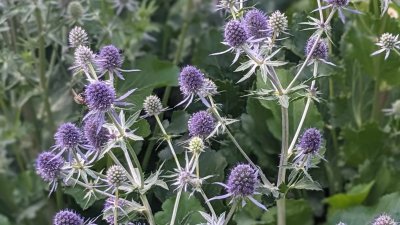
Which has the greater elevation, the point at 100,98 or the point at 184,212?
the point at 100,98

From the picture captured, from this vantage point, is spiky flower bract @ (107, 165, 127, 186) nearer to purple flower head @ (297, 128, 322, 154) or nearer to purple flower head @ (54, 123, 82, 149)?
purple flower head @ (54, 123, 82, 149)

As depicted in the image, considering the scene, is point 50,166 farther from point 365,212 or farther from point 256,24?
point 365,212

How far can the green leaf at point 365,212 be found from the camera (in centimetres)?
96

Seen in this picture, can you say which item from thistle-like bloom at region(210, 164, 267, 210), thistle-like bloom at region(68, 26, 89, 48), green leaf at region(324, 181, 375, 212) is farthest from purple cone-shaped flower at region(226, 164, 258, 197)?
green leaf at region(324, 181, 375, 212)

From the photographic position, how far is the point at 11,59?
126 cm

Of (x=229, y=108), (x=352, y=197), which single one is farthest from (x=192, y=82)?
(x=352, y=197)

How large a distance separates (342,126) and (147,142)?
0.37 meters

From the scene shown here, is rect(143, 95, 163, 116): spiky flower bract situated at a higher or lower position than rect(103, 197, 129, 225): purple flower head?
higher

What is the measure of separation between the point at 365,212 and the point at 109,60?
16.4 inches

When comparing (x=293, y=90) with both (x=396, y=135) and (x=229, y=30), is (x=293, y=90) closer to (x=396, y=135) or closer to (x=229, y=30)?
(x=229, y=30)

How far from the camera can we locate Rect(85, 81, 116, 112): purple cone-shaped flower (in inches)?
28.5

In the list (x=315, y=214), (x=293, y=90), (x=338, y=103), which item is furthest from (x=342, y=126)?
(x=293, y=90)

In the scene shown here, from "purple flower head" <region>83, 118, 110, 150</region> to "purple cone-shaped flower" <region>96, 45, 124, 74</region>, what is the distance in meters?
0.07

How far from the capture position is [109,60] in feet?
2.64
